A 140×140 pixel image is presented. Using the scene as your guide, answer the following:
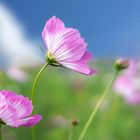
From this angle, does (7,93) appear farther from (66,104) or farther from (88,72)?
(66,104)

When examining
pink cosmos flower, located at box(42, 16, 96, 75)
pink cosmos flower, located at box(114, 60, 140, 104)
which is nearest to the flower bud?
pink cosmos flower, located at box(42, 16, 96, 75)

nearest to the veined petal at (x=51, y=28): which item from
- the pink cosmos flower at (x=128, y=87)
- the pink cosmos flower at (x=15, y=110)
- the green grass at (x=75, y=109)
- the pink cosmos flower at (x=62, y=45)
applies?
the pink cosmos flower at (x=62, y=45)

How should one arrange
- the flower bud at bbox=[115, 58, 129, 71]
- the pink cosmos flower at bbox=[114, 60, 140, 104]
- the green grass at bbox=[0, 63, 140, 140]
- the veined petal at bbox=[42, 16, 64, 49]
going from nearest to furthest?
the veined petal at bbox=[42, 16, 64, 49] < the flower bud at bbox=[115, 58, 129, 71] < the green grass at bbox=[0, 63, 140, 140] < the pink cosmos flower at bbox=[114, 60, 140, 104]

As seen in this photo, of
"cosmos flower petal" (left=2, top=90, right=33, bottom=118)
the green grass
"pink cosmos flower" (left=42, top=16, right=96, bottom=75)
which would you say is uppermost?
the green grass

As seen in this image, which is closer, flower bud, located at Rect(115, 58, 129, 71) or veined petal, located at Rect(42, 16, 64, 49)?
veined petal, located at Rect(42, 16, 64, 49)

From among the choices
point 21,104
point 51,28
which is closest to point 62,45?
point 51,28

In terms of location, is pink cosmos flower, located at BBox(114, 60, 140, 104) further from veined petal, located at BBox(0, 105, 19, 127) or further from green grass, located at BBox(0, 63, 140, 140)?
veined petal, located at BBox(0, 105, 19, 127)
